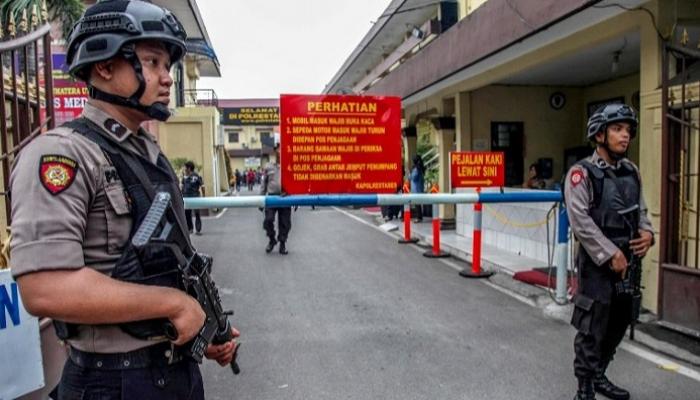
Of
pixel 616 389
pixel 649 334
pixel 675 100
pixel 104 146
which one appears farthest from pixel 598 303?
pixel 104 146

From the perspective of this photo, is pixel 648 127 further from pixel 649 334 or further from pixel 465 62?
pixel 465 62

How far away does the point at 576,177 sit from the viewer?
11.6ft

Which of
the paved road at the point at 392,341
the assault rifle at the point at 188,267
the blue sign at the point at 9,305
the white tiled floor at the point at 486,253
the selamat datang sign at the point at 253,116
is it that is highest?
the selamat datang sign at the point at 253,116

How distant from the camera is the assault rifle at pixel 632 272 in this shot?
3426 mm

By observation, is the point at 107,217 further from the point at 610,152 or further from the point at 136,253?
the point at 610,152

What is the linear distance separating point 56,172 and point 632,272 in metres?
3.43

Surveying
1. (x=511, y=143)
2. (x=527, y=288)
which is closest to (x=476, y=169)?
(x=527, y=288)

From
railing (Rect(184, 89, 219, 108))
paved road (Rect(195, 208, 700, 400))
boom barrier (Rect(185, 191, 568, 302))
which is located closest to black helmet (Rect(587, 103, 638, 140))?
boom barrier (Rect(185, 191, 568, 302))

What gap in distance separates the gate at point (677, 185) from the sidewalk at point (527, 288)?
25cm

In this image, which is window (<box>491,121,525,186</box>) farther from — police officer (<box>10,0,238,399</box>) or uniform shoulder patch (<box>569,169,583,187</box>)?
police officer (<box>10,0,238,399</box>)

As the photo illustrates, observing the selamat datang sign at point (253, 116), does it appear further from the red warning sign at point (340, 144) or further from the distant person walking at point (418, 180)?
the red warning sign at point (340, 144)

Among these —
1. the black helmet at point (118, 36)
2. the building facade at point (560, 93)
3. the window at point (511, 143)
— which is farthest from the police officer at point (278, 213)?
the black helmet at point (118, 36)

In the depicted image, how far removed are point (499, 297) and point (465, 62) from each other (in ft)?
13.5

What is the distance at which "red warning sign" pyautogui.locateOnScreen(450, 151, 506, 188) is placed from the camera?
7562 millimetres
